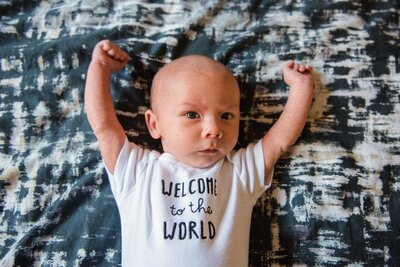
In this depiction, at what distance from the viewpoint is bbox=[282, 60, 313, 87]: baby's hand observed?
1.18 metres

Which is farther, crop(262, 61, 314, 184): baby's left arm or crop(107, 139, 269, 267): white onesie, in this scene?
crop(262, 61, 314, 184): baby's left arm

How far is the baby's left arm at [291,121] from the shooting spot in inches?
44.6

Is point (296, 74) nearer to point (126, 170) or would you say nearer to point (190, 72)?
point (190, 72)

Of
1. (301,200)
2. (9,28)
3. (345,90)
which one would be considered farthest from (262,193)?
(9,28)

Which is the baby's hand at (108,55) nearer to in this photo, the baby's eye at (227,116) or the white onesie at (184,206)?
the white onesie at (184,206)

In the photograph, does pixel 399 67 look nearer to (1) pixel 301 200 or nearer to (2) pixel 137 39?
(1) pixel 301 200

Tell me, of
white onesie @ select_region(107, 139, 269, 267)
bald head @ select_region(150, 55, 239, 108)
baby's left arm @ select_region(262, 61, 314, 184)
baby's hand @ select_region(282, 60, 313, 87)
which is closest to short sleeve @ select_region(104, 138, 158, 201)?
white onesie @ select_region(107, 139, 269, 267)

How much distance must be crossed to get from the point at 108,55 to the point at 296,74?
1.67ft

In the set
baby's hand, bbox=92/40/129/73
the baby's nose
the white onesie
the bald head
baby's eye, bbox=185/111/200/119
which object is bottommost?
the white onesie

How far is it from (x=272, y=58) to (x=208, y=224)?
0.53 m

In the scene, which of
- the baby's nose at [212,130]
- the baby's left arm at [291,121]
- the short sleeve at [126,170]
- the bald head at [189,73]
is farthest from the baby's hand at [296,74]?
the short sleeve at [126,170]

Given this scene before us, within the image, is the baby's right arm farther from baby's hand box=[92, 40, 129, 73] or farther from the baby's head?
the baby's head

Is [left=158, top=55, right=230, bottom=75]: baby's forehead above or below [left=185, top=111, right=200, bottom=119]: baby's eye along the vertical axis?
above

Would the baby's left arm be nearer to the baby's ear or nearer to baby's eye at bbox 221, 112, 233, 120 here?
baby's eye at bbox 221, 112, 233, 120
